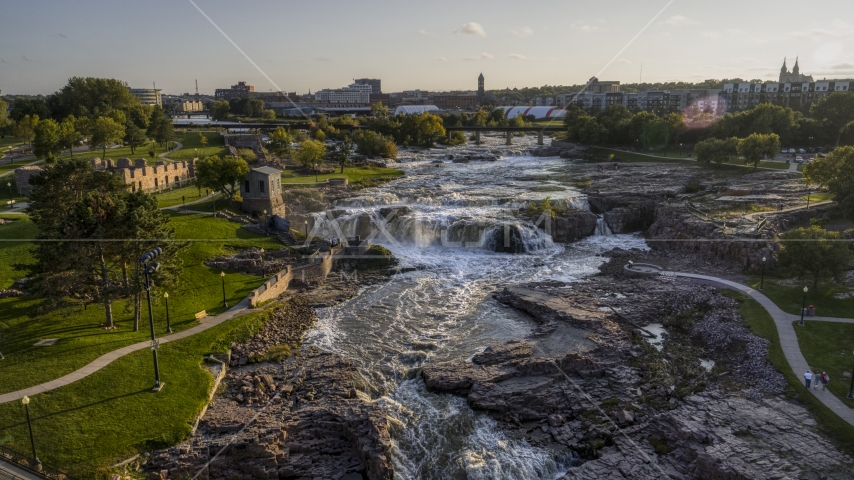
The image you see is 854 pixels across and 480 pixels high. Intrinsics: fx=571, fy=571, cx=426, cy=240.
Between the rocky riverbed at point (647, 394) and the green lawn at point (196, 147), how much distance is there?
53.9m

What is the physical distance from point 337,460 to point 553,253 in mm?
28473

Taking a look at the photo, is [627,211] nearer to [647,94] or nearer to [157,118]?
[157,118]

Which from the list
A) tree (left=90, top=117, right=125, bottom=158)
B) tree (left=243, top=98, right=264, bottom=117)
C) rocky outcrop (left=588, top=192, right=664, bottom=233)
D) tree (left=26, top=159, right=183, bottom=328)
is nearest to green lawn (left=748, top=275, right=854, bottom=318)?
rocky outcrop (left=588, top=192, right=664, bottom=233)

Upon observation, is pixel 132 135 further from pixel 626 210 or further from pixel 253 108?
pixel 253 108

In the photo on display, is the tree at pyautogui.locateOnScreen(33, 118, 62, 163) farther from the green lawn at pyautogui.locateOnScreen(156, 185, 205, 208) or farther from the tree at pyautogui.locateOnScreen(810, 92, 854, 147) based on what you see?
the tree at pyautogui.locateOnScreen(810, 92, 854, 147)

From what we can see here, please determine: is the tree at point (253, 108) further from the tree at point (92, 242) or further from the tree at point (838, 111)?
the tree at point (92, 242)

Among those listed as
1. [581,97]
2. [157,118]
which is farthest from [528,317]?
[581,97]

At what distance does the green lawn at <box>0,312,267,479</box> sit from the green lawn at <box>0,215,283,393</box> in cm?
173

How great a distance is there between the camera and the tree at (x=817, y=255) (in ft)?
94.1

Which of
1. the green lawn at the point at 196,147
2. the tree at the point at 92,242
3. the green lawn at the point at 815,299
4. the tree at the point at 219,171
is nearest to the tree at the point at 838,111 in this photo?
the green lawn at the point at 815,299

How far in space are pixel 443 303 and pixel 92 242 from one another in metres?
17.6

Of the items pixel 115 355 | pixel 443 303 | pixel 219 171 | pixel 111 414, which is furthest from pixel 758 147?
pixel 111 414

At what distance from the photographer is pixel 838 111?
83.6m

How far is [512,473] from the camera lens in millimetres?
18062
